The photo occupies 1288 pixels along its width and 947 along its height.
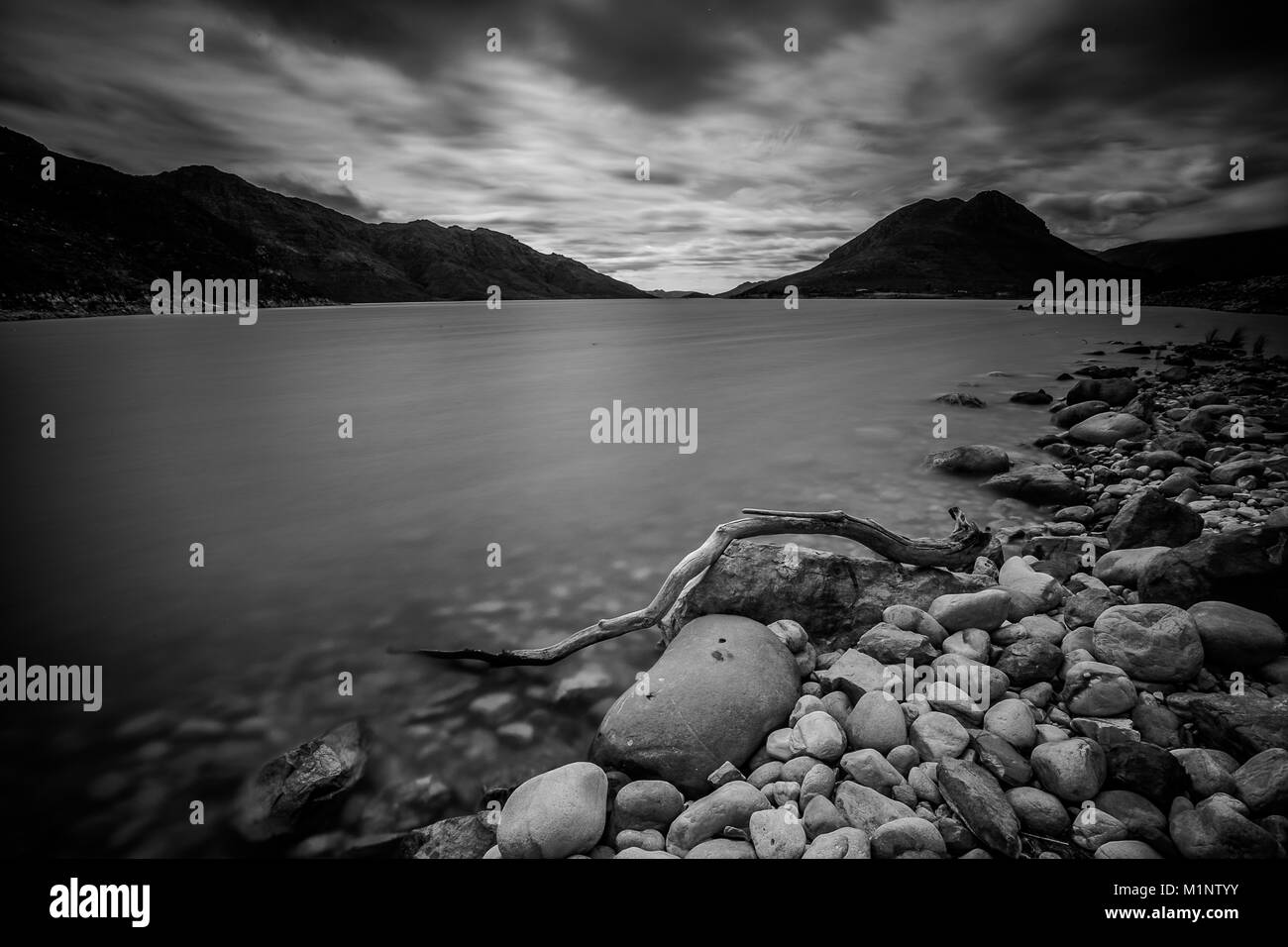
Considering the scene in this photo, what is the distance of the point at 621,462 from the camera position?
40.2 feet

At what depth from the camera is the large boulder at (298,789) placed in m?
3.82

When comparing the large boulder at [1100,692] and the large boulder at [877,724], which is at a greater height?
the large boulder at [1100,692]

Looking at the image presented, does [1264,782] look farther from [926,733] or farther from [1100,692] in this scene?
[926,733]

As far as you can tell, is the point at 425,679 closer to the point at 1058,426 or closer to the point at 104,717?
the point at 104,717

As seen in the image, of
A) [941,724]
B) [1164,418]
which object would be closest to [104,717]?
[941,724]

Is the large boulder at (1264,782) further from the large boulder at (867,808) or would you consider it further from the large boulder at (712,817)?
the large boulder at (712,817)

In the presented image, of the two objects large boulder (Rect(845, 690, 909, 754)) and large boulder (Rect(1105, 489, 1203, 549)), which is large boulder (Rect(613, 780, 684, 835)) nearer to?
large boulder (Rect(845, 690, 909, 754))

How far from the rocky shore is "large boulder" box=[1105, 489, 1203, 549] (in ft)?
0.34

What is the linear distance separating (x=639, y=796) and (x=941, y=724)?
2102 millimetres

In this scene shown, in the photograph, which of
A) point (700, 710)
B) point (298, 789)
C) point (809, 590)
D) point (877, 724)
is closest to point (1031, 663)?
point (877, 724)

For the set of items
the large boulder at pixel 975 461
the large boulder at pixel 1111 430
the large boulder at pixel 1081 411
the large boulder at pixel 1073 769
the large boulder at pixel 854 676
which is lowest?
the large boulder at pixel 1073 769

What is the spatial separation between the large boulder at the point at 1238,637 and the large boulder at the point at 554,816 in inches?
185

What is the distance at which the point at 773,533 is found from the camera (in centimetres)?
632

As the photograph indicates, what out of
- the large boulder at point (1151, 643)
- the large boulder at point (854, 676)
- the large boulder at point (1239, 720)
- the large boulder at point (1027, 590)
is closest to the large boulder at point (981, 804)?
the large boulder at point (854, 676)
